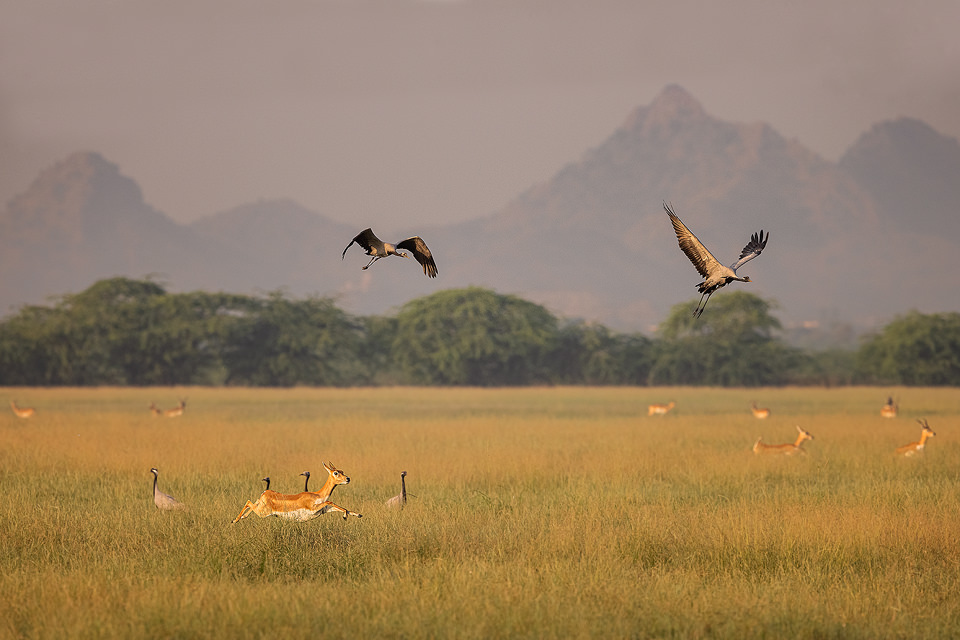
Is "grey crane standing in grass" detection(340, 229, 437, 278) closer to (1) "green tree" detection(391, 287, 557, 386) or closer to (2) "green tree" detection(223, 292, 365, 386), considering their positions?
(2) "green tree" detection(223, 292, 365, 386)

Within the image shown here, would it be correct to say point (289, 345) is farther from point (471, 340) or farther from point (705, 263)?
point (705, 263)

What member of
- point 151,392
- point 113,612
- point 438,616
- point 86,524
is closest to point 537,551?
point 438,616

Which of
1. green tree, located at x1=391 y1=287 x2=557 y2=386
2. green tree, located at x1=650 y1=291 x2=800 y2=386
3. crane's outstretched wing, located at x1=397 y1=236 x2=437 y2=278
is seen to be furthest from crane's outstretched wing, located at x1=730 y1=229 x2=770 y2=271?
green tree, located at x1=391 y1=287 x2=557 y2=386

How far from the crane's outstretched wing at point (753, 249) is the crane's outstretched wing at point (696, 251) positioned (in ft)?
1.17

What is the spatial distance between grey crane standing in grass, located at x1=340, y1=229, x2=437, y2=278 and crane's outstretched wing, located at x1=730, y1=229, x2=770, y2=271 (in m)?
2.79

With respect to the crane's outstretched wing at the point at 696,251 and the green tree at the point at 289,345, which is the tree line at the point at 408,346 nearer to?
the green tree at the point at 289,345

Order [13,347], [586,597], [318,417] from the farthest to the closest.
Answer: [13,347]
[318,417]
[586,597]

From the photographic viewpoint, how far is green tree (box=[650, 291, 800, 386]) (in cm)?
5709

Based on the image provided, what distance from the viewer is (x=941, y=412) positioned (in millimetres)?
33250

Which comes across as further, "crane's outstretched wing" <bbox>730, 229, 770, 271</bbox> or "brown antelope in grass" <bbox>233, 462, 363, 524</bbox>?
"brown antelope in grass" <bbox>233, 462, 363, 524</bbox>

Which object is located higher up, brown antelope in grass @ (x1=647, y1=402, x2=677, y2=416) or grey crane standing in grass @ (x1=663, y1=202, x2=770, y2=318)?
grey crane standing in grass @ (x1=663, y1=202, x2=770, y2=318)

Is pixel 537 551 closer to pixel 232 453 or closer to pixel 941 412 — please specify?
pixel 232 453

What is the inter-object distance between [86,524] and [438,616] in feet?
18.6

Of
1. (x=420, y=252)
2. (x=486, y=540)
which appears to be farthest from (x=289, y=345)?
(x=420, y=252)
